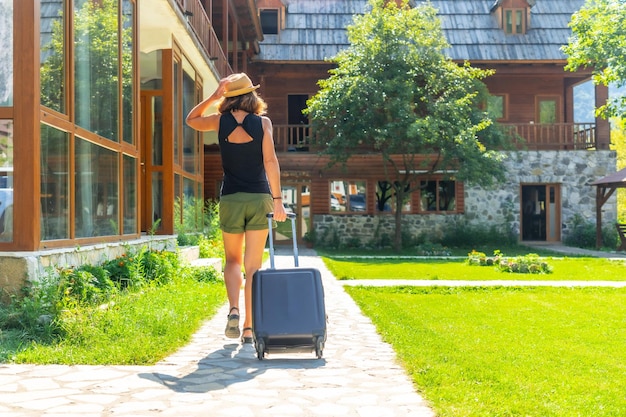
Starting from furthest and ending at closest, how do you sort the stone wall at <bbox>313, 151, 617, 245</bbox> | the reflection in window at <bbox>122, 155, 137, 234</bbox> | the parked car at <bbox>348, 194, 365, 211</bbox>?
the parked car at <bbox>348, 194, 365, 211</bbox>, the stone wall at <bbox>313, 151, 617, 245</bbox>, the reflection in window at <bbox>122, 155, 137, 234</bbox>

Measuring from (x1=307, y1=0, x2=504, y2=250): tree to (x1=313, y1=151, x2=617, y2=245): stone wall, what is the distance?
2.02 m

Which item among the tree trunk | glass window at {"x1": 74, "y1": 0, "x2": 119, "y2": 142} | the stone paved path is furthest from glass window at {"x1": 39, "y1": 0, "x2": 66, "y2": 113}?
the tree trunk

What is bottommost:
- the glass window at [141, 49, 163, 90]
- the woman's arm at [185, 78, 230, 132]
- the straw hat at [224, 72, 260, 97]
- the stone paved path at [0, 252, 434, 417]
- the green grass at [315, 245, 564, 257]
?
the green grass at [315, 245, 564, 257]

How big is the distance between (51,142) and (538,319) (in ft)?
15.7

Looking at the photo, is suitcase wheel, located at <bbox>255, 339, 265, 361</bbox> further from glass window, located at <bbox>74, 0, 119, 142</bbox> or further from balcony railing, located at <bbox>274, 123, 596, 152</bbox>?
balcony railing, located at <bbox>274, 123, 596, 152</bbox>

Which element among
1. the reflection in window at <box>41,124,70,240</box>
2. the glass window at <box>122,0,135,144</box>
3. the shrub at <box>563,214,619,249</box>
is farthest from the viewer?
the shrub at <box>563,214,619,249</box>

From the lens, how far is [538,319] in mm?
7164

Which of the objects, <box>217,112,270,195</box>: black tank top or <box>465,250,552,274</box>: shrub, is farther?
<box>465,250,552,274</box>: shrub

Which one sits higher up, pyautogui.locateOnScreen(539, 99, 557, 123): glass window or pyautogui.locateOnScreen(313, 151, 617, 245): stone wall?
pyautogui.locateOnScreen(539, 99, 557, 123): glass window

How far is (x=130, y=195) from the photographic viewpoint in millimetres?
9125

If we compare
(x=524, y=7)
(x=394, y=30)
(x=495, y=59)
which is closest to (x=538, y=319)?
(x=394, y=30)

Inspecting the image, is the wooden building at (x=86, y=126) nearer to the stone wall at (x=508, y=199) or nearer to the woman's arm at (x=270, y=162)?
the woman's arm at (x=270, y=162)

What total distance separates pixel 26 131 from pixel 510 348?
4.01 m

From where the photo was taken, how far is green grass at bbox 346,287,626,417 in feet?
12.1
